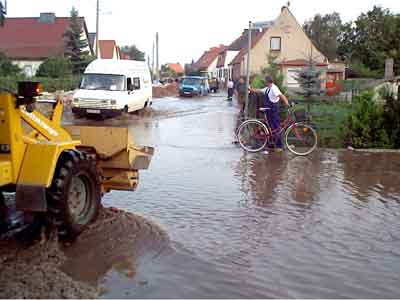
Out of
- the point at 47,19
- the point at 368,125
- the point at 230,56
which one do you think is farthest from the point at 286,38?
the point at 368,125

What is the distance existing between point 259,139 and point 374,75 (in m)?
44.1

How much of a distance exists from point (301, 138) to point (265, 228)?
614cm

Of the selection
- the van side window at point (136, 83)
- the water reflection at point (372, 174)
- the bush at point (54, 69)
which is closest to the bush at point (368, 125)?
the water reflection at point (372, 174)

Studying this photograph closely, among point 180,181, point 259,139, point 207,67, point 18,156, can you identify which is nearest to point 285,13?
point 207,67

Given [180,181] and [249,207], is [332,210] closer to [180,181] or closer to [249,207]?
[249,207]

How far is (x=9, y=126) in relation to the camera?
5.11 metres

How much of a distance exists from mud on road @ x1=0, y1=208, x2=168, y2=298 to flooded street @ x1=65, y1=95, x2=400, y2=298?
138 millimetres

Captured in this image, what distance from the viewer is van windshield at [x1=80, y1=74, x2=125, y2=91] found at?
23062 millimetres

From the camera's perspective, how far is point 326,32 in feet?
271

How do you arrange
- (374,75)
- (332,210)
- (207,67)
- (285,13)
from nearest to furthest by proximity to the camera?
(332,210) → (374,75) → (285,13) → (207,67)

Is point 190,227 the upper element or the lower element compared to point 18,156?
lower

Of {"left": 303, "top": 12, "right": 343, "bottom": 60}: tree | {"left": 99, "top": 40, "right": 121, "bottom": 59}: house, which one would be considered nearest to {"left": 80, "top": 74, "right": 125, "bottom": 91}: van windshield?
{"left": 99, "top": 40, "right": 121, "bottom": 59}: house

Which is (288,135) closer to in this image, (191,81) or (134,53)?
(191,81)

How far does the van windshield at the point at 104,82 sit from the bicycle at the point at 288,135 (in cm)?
1166
